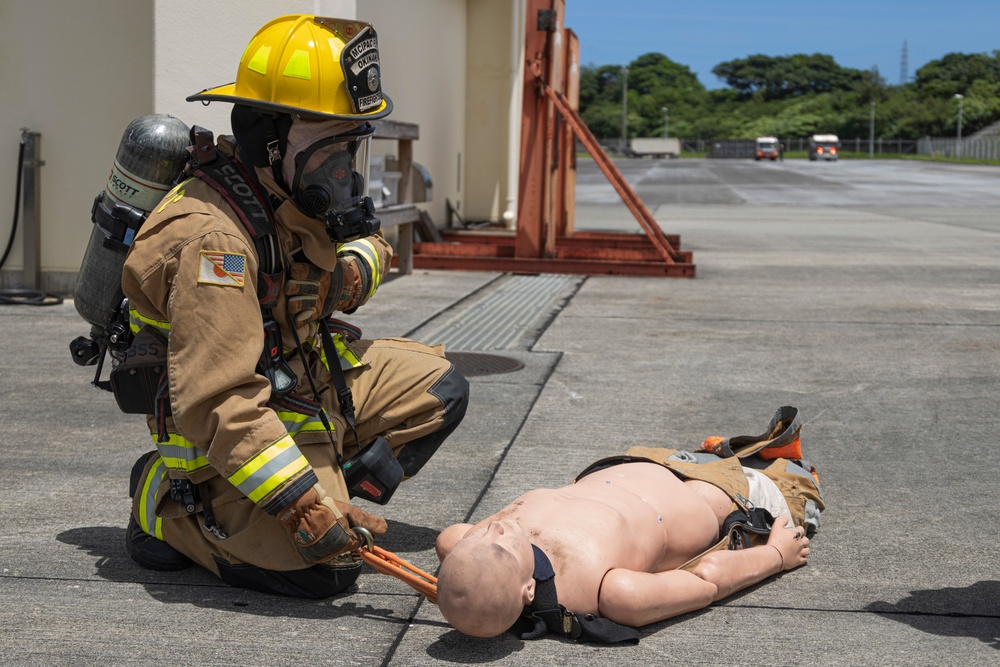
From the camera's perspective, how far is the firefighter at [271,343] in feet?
10.2

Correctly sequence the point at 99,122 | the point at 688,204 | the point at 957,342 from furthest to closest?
the point at 688,204, the point at 99,122, the point at 957,342

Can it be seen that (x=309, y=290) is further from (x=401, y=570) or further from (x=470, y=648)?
(x=470, y=648)

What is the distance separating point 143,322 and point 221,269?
406mm

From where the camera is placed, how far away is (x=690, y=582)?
3.26 meters

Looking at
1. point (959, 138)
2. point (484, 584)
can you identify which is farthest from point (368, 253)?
point (959, 138)

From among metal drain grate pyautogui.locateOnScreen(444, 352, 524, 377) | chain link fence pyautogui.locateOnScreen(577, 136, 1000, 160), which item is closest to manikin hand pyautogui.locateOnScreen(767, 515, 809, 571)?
metal drain grate pyautogui.locateOnScreen(444, 352, 524, 377)

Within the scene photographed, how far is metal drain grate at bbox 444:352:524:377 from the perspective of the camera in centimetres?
668

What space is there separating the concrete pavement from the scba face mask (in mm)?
1083

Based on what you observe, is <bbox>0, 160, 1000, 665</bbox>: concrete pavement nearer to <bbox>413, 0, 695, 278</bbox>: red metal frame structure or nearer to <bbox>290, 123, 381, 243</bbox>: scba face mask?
<bbox>413, 0, 695, 278</bbox>: red metal frame structure

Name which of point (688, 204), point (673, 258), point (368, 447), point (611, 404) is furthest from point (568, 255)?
point (688, 204)

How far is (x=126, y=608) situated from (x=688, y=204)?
24.0 meters

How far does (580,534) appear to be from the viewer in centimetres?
321

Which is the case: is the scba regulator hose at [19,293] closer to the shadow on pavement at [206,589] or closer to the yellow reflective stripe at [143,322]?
the shadow on pavement at [206,589]

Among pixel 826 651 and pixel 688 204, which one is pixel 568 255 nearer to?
pixel 826 651
